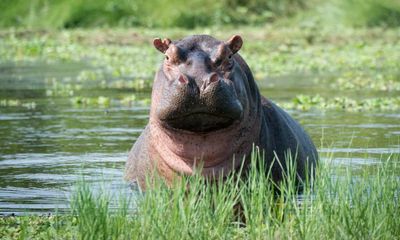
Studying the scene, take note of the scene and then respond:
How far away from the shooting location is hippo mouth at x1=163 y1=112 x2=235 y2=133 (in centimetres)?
625

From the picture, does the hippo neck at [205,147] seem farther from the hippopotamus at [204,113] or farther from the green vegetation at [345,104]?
the green vegetation at [345,104]

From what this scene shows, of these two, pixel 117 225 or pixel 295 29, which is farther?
pixel 295 29

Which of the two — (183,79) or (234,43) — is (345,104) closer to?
(234,43)

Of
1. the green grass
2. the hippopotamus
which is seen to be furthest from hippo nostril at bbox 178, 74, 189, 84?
the green grass

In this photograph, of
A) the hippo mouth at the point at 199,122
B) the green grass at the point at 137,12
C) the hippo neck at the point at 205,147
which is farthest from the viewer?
the green grass at the point at 137,12

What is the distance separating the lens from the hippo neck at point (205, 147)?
650 centimetres

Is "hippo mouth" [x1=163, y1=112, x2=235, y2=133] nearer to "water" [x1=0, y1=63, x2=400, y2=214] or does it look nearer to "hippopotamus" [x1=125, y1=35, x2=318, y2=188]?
"hippopotamus" [x1=125, y1=35, x2=318, y2=188]

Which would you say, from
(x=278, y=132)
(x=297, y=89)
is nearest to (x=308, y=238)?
(x=278, y=132)

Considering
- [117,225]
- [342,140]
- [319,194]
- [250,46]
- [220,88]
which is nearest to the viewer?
[117,225]

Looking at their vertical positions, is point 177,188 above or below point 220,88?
below

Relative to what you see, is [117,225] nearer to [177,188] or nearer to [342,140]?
[177,188]

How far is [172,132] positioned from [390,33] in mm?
18150

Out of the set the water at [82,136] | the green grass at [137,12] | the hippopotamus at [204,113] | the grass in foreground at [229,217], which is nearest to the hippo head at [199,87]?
the hippopotamus at [204,113]

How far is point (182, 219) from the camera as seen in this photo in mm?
5168
